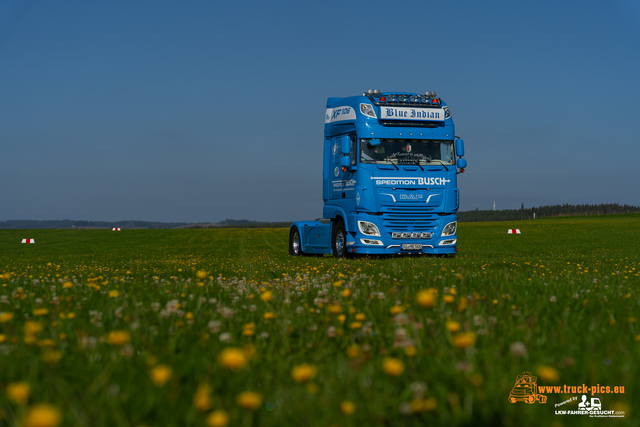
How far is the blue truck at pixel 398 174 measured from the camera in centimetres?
1566

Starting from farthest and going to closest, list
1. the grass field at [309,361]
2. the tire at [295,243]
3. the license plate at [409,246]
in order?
1. the tire at [295,243]
2. the license plate at [409,246]
3. the grass field at [309,361]

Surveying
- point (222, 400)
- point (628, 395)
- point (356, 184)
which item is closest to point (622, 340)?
point (628, 395)

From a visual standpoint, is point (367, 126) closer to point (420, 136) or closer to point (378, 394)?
point (420, 136)

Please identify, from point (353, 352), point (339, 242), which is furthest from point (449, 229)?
point (353, 352)

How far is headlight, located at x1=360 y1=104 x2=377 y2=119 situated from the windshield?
2.90 feet

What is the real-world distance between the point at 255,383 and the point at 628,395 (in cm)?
195

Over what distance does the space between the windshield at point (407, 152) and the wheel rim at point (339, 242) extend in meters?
2.86

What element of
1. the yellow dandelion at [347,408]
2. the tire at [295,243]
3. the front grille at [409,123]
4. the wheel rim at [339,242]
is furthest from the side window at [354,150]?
the yellow dandelion at [347,408]

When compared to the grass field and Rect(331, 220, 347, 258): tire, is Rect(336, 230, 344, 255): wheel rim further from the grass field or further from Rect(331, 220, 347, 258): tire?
the grass field

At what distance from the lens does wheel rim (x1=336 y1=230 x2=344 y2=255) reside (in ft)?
54.6

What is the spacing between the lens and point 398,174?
1566 cm

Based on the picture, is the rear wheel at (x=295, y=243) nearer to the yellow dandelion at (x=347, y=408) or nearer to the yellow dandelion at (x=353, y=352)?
the yellow dandelion at (x=353, y=352)

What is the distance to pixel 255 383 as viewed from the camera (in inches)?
107

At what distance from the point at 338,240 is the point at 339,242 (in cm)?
11
